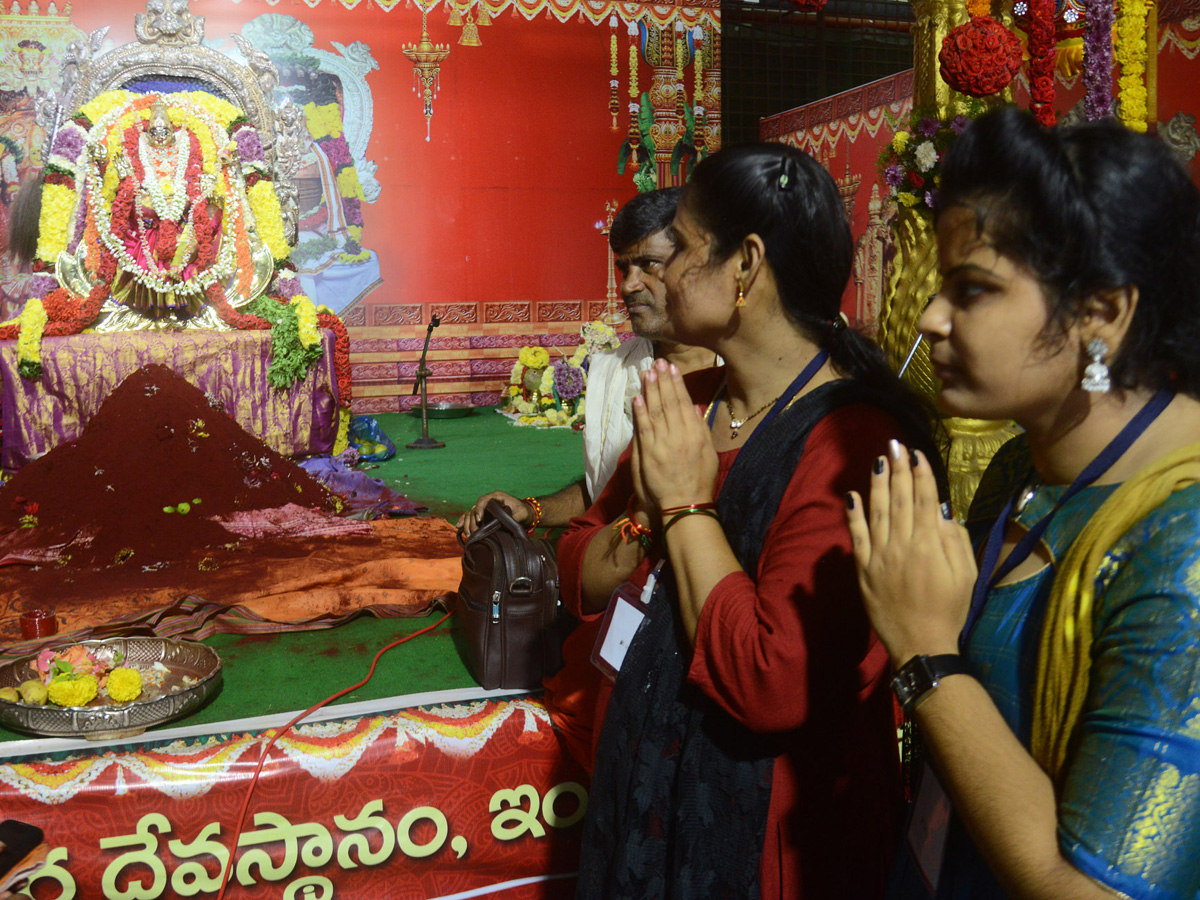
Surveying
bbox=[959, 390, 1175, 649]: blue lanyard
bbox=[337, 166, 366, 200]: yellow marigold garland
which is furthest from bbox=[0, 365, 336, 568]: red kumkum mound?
bbox=[337, 166, 366, 200]: yellow marigold garland

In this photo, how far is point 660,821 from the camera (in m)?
1.46

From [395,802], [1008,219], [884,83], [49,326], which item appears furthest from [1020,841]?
[884,83]

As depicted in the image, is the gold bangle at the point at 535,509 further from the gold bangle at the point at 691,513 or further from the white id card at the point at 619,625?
the gold bangle at the point at 691,513

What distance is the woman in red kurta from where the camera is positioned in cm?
129

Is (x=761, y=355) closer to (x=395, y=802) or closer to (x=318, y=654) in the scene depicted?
(x=395, y=802)

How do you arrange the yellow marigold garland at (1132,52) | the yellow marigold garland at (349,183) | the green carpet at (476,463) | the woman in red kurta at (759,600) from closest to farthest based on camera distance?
the woman in red kurta at (759,600) < the yellow marigold garland at (1132,52) < the green carpet at (476,463) < the yellow marigold garland at (349,183)

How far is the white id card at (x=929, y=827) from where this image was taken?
1114mm

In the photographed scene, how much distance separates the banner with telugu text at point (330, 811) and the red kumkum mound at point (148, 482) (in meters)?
2.24

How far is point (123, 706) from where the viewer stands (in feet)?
7.82

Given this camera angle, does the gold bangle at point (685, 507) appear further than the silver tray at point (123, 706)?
No

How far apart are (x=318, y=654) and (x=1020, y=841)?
2.60 meters

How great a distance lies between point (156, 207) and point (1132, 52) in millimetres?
6234

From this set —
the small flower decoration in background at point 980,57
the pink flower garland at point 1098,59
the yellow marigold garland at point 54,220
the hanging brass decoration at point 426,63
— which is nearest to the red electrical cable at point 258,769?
the small flower decoration in background at point 980,57

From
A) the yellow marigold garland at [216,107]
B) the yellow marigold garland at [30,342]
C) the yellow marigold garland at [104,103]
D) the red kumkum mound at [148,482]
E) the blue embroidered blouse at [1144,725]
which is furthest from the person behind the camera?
the yellow marigold garland at [216,107]
